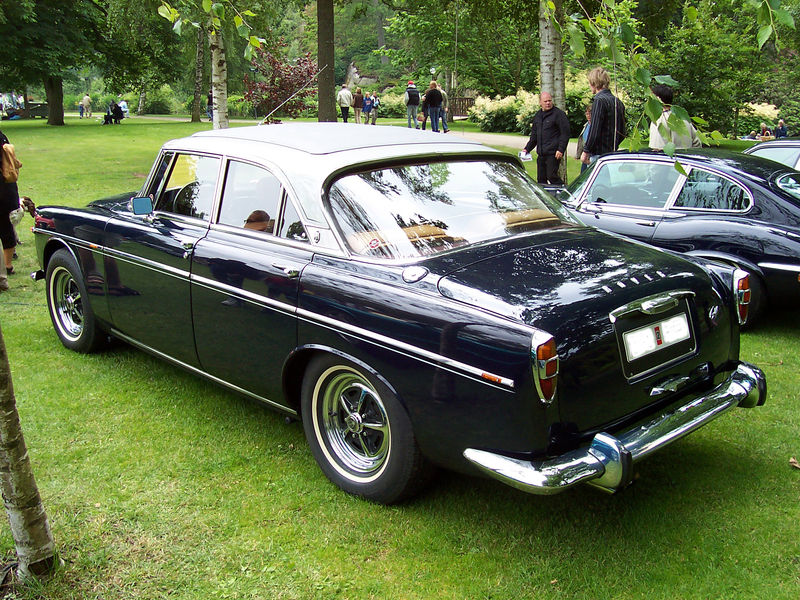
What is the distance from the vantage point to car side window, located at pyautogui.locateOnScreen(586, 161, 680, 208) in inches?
257

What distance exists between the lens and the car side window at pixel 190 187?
14.8 feet

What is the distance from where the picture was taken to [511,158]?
14.8 ft

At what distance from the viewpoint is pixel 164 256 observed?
448 centimetres

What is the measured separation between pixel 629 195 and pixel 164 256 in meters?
4.30

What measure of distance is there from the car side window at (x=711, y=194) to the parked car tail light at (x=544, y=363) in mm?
4084

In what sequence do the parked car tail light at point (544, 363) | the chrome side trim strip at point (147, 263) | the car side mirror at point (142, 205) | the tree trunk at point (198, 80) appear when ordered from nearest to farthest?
the parked car tail light at point (544, 363) → the chrome side trim strip at point (147, 263) → the car side mirror at point (142, 205) → the tree trunk at point (198, 80)

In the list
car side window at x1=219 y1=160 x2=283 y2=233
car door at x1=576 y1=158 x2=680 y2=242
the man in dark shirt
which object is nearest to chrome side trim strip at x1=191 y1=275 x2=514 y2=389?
car side window at x1=219 y1=160 x2=283 y2=233

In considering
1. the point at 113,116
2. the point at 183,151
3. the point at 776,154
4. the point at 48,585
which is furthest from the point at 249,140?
the point at 113,116

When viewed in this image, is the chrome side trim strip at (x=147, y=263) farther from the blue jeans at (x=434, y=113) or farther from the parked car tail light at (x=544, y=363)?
the blue jeans at (x=434, y=113)

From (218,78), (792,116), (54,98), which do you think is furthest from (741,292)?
(54,98)

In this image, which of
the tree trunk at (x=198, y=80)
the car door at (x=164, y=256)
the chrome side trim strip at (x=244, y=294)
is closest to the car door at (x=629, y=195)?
the car door at (x=164, y=256)

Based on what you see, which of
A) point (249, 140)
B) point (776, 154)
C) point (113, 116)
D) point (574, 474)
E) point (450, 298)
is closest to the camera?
point (574, 474)

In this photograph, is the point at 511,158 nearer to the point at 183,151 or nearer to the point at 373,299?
the point at 373,299

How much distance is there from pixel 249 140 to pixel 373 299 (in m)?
1.65
